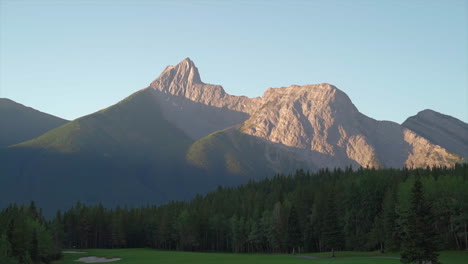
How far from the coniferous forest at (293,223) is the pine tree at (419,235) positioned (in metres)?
0.14

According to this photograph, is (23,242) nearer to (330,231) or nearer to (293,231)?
(293,231)

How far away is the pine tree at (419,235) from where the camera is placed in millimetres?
69438

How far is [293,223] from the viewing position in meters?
132

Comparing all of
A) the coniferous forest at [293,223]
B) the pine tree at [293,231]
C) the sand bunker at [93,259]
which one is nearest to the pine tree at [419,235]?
the coniferous forest at [293,223]

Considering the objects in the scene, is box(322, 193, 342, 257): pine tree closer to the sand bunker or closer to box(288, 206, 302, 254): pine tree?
box(288, 206, 302, 254): pine tree

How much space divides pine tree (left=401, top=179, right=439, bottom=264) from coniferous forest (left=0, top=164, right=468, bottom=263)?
0.45 ft

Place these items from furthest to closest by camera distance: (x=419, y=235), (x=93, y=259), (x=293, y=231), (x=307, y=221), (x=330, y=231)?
(x=307, y=221) < (x=293, y=231) < (x=93, y=259) < (x=330, y=231) < (x=419, y=235)

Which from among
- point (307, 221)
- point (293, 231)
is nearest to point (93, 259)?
point (293, 231)

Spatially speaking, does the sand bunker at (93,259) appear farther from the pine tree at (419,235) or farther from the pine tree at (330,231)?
the pine tree at (419,235)

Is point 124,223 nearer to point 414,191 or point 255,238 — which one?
point 255,238

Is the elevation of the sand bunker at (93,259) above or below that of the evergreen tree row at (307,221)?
below

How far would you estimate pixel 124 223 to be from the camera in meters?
194

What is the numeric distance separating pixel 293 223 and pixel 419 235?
6439cm

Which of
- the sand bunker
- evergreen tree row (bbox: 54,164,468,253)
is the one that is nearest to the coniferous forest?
evergreen tree row (bbox: 54,164,468,253)
